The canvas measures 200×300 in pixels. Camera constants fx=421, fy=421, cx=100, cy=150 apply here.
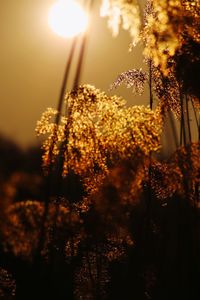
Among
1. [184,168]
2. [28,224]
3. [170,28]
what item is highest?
[170,28]

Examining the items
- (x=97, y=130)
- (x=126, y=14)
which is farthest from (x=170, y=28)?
(x=97, y=130)

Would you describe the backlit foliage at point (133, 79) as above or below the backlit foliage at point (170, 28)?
above

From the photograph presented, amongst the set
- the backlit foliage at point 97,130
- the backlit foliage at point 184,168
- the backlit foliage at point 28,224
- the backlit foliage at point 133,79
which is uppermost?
the backlit foliage at point 133,79

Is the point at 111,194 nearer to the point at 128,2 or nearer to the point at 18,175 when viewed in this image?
the point at 18,175

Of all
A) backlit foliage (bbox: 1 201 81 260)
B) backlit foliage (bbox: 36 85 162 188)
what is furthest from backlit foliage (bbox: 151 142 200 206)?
backlit foliage (bbox: 1 201 81 260)

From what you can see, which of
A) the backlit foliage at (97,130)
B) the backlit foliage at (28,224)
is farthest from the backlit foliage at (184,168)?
the backlit foliage at (28,224)

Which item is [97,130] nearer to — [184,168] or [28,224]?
[184,168]

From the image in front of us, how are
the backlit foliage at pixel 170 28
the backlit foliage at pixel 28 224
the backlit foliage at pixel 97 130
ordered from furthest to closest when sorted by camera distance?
the backlit foliage at pixel 97 130 → the backlit foliage at pixel 170 28 → the backlit foliage at pixel 28 224

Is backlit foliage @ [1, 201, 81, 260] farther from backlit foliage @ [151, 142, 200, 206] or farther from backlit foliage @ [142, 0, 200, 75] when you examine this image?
backlit foliage @ [142, 0, 200, 75]

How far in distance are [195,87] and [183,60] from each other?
18.5 inches

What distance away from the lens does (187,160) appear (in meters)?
6.32

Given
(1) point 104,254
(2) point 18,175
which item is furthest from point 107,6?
(1) point 104,254

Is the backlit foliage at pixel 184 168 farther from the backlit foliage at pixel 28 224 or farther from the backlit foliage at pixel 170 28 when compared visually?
the backlit foliage at pixel 28 224

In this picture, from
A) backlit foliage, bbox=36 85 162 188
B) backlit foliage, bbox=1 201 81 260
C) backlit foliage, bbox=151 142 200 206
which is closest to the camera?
backlit foliage, bbox=1 201 81 260
